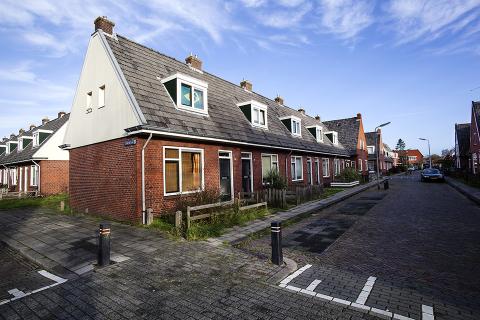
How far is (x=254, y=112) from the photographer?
1798cm

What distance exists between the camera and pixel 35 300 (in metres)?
4.86

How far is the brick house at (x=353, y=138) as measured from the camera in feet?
122

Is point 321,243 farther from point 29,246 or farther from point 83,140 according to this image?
point 83,140

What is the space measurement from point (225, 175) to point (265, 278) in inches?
362

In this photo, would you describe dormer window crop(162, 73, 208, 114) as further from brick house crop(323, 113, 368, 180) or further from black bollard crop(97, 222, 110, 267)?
brick house crop(323, 113, 368, 180)

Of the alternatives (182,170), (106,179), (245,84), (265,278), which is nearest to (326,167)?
(245,84)

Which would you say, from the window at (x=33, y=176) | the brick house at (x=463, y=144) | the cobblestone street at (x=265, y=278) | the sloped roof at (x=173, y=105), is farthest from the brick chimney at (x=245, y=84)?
the brick house at (x=463, y=144)

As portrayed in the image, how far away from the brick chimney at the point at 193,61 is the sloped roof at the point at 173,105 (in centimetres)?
55

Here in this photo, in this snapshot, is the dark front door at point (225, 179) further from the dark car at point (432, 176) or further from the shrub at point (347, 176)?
the dark car at point (432, 176)

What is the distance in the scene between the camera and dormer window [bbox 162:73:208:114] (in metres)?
12.4

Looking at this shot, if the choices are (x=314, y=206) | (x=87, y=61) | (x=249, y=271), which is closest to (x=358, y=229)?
(x=314, y=206)

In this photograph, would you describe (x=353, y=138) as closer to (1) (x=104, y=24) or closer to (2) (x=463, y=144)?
(2) (x=463, y=144)

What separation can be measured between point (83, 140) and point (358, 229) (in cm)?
1324

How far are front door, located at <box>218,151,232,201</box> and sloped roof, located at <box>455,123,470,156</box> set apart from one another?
44178mm
